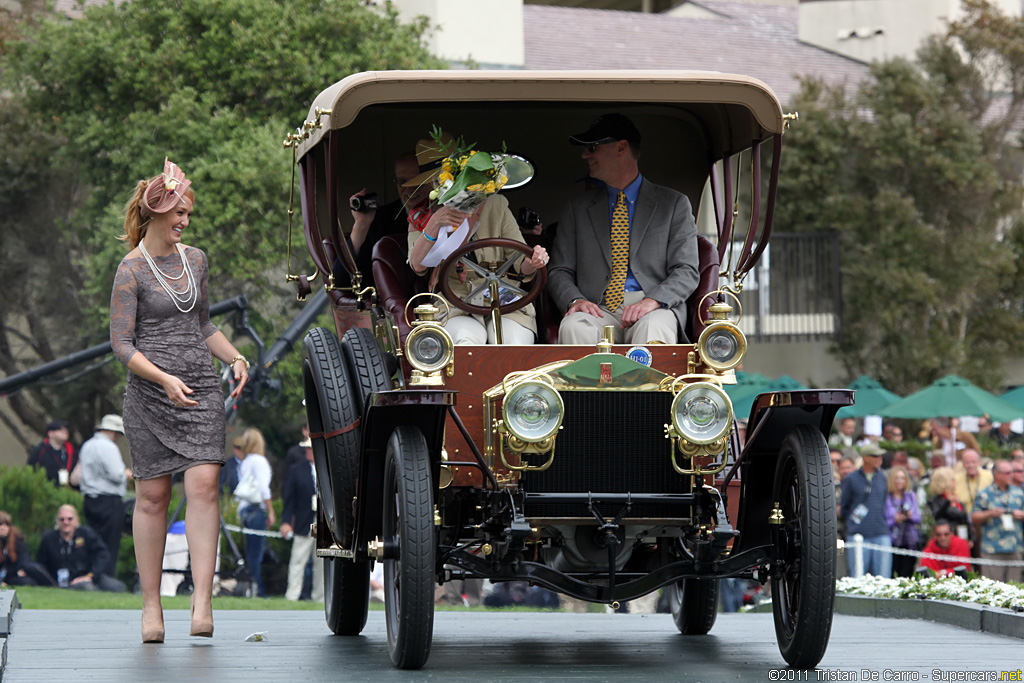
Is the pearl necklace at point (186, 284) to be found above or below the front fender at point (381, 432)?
above

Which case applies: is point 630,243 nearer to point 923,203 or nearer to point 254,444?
point 254,444

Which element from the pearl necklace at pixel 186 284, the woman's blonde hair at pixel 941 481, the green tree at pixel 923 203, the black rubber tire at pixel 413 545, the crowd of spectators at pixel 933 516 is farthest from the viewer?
the green tree at pixel 923 203

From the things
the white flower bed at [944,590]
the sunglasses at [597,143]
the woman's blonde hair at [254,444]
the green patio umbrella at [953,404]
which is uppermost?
the sunglasses at [597,143]

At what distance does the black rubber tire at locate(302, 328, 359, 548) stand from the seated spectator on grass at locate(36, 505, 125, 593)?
26.5 feet

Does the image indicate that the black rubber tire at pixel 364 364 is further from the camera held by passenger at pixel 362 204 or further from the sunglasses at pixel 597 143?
the sunglasses at pixel 597 143

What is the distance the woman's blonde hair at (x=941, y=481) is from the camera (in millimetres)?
14617

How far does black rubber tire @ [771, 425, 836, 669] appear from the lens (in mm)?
5621

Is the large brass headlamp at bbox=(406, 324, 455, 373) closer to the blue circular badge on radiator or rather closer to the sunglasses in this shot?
the blue circular badge on radiator

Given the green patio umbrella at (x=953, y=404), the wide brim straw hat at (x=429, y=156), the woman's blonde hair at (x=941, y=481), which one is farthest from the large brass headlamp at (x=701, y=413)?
the green patio umbrella at (x=953, y=404)

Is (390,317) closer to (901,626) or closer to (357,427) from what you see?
(357,427)

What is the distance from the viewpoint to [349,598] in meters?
7.61

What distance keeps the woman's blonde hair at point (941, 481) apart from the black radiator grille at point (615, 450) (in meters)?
9.31

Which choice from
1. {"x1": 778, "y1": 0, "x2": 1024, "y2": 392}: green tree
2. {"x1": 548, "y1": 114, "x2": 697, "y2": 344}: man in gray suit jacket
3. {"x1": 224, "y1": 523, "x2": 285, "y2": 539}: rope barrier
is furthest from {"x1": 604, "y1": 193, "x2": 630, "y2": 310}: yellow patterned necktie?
{"x1": 778, "y1": 0, "x2": 1024, "y2": 392}: green tree

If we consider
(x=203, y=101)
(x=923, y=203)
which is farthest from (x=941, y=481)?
(x=923, y=203)
